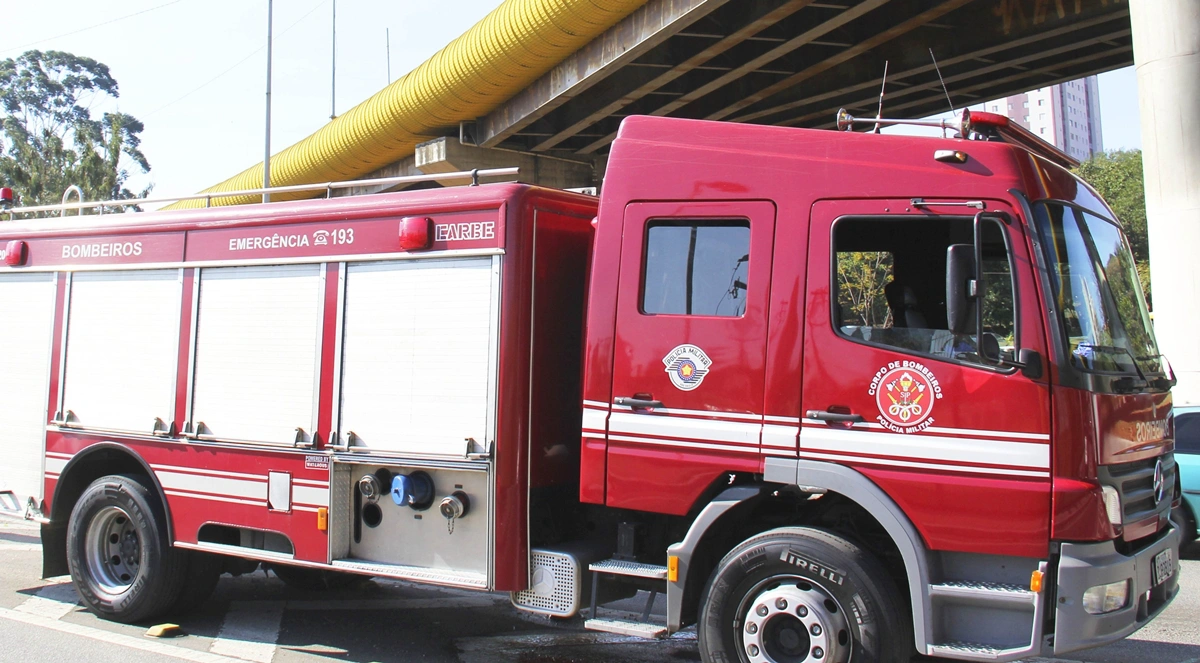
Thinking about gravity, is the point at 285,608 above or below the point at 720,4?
below

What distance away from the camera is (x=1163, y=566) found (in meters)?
4.82

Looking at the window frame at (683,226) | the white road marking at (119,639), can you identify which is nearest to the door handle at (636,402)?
the window frame at (683,226)

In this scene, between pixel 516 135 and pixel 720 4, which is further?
pixel 516 135

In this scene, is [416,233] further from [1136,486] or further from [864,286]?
[1136,486]

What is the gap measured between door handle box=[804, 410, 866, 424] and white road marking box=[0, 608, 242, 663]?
12.4 ft

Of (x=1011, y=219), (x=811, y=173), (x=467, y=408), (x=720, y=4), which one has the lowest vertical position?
(x=467, y=408)

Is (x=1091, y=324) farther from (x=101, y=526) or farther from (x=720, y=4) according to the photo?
(x=720, y=4)

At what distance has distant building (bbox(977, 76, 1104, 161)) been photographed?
490 feet

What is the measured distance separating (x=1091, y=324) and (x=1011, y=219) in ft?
2.08

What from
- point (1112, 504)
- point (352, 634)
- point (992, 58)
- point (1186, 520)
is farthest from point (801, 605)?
point (992, 58)

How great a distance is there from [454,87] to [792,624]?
17.4 m

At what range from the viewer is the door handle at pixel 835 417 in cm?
467

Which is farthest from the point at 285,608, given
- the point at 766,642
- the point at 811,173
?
the point at 811,173

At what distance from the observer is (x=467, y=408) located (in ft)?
18.6
